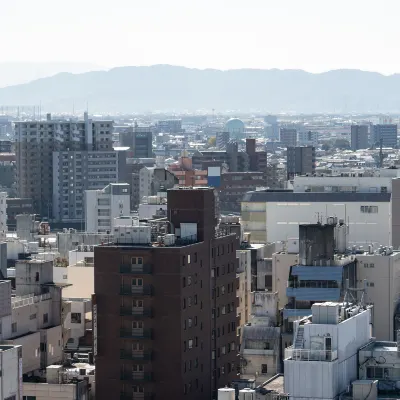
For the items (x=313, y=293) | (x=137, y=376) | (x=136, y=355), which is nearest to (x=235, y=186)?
(x=313, y=293)

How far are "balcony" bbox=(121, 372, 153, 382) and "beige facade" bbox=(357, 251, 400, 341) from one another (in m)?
12.5

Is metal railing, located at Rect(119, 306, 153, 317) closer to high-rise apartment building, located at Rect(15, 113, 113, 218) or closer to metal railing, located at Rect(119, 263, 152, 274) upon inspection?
metal railing, located at Rect(119, 263, 152, 274)

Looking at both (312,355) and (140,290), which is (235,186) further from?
(312,355)

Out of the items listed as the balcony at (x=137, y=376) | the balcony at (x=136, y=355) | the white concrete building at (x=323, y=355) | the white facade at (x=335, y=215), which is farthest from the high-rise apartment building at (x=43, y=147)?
the white concrete building at (x=323, y=355)

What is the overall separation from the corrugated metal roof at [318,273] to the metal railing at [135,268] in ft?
29.4

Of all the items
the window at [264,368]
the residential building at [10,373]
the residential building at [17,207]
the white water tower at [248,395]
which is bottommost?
the residential building at [17,207]

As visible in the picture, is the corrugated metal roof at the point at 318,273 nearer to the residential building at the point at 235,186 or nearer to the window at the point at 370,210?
the window at the point at 370,210

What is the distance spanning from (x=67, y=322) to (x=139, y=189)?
78.0 meters

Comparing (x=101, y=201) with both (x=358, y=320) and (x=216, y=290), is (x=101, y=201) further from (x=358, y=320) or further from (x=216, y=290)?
(x=358, y=320)

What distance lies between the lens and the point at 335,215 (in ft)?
256

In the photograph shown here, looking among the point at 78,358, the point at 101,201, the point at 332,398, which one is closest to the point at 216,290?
the point at 78,358

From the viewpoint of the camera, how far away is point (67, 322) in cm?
5516

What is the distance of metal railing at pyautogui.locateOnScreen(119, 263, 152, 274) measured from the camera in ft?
154

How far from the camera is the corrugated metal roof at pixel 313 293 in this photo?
2122 inches
